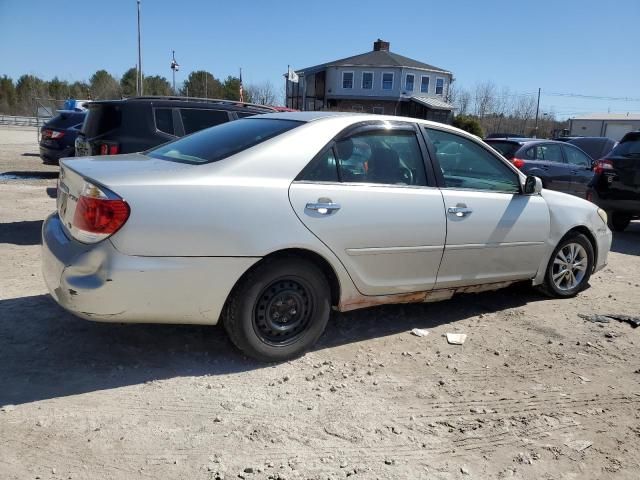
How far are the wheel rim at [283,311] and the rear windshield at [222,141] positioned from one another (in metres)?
0.94

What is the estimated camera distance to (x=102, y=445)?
279 centimetres

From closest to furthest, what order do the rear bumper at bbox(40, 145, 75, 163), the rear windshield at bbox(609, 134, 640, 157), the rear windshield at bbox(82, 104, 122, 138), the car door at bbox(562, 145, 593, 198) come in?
the rear windshield at bbox(82, 104, 122, 138) → the rear windshield at bbox(609, 134, 640, 157) → the car door at bbox(562, 145, 593, 198) → the rear bumper at bbox(40, 145, 75, 163)

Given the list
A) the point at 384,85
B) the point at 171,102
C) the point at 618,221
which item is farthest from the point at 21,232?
the point at 384,85

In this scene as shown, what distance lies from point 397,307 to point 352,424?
2.10m

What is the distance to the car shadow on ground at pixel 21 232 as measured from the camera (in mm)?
6836

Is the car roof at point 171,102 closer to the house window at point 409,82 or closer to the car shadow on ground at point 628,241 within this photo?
the car shadow on ground at point 628,241

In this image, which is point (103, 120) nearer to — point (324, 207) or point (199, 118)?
point (199, 118)

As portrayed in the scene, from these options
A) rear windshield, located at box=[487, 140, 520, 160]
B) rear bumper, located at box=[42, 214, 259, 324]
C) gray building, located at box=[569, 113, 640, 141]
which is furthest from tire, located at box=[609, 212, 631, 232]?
gray building, located at box=[569, 113, 640, 141]

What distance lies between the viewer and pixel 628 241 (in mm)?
9227

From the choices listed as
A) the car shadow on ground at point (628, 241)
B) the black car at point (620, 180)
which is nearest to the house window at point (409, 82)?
the car shadow on ground at point (628, 241)

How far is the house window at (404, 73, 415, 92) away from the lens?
5053 cm

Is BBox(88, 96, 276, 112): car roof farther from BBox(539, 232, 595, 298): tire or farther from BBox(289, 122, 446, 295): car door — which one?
BBox(539, 232, 595, 298): tire

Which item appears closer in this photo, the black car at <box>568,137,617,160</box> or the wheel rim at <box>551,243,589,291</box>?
the wheel rim at <box>551,243,589,291</box>

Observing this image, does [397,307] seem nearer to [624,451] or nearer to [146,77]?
[624,451]
